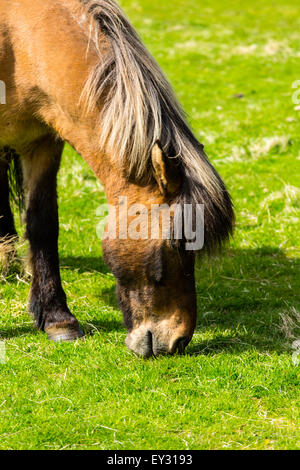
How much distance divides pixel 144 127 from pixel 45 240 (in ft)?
5.29

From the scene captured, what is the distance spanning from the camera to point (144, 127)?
3.96 metres

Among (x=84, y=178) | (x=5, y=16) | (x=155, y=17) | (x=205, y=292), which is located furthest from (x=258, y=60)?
(x=5, y=16)

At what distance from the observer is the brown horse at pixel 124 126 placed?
3.99 m

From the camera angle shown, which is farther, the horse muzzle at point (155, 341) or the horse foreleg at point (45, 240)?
the horse foreleg at point (45, 240)

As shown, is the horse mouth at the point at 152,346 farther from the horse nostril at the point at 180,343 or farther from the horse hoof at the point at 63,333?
the horse hoof at the point at 63,333

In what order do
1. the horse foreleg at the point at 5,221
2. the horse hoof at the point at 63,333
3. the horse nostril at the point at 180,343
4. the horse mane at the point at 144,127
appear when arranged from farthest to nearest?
the horse foreleg at the point at 5,221
the horse hoof at the point at 63,333
the horse nostril at the point at 180,343
the horse mane at the point at 144,127

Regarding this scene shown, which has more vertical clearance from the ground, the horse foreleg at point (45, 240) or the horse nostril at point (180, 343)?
the horse foreleg at point (45, 240)

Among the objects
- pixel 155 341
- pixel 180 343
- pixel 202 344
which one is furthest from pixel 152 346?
pixel 202 344

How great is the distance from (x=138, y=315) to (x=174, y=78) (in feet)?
29.4

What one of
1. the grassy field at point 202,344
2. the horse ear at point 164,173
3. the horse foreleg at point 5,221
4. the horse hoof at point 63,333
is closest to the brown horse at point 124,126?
the horse ear at point 164,173

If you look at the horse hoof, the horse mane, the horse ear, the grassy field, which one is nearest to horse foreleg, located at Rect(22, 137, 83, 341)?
the horse hoof

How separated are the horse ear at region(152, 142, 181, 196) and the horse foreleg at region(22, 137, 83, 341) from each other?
4.38ft

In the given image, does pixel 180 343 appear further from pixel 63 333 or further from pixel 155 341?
pixel 63 333

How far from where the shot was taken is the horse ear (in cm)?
386
